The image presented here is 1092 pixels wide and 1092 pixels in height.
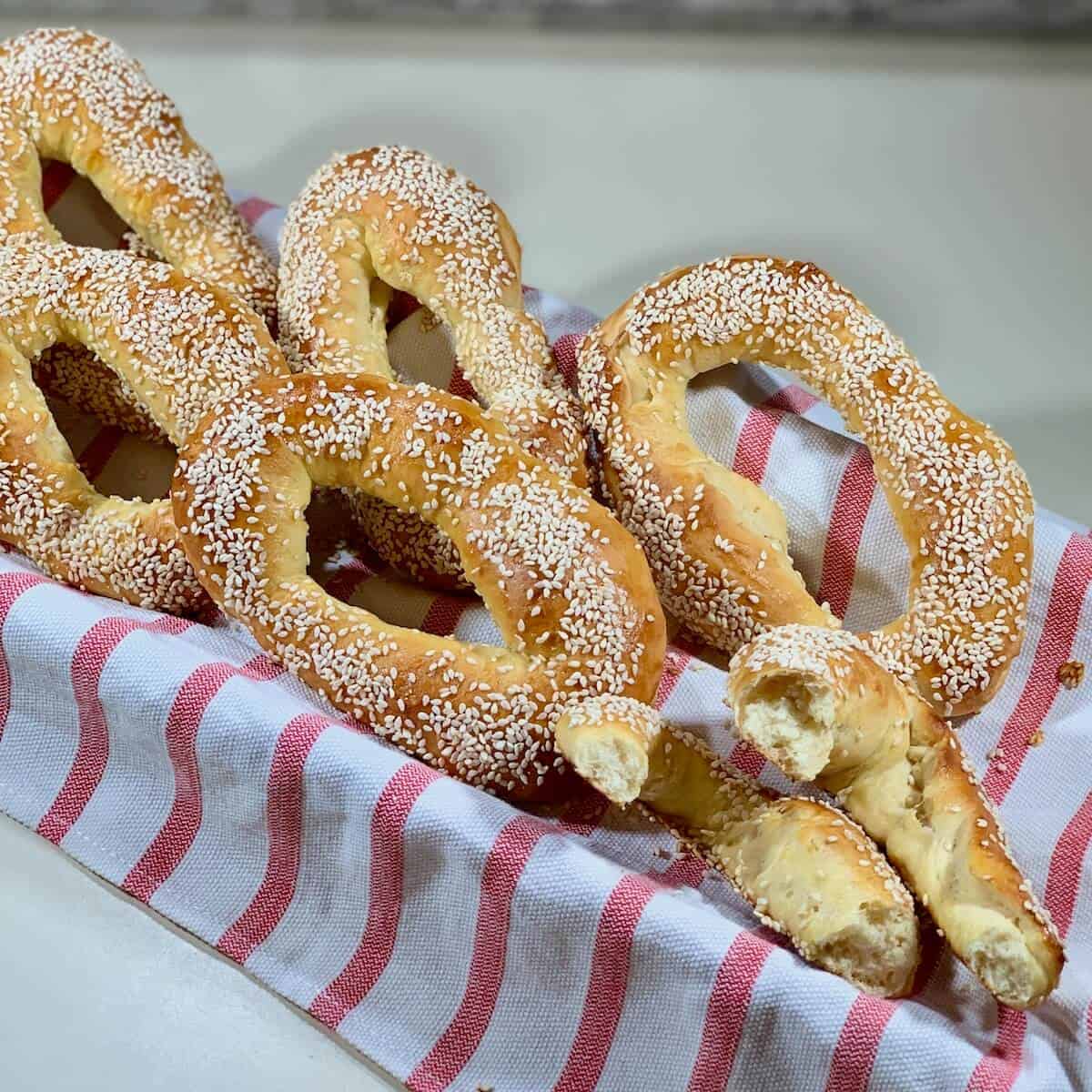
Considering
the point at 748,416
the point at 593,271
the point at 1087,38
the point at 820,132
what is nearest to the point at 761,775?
the point at 748,416

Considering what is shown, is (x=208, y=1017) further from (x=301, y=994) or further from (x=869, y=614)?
(x=869, y=614)

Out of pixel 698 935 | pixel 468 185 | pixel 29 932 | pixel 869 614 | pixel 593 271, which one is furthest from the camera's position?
pixel 593 271

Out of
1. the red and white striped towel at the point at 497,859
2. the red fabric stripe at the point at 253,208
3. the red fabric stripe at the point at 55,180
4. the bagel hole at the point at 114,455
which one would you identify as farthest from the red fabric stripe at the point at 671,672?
the red fabric stripe at the point at 55,180

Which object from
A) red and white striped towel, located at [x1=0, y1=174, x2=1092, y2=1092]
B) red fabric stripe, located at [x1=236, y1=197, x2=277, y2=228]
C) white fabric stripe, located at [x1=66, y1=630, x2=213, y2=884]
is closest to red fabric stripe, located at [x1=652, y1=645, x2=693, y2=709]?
red and white striped towel, located at [x1=0, y1=174, x2=1092, y2=1092]

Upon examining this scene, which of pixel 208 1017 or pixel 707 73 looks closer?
pixel 208 1017

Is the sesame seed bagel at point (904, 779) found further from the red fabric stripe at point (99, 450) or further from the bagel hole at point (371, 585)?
the red fabric stripe at point (99, 450)

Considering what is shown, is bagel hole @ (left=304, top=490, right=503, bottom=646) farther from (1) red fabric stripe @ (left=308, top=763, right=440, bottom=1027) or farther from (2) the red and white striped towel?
(1) red fabric stripe @ (left=308, top=763, right=440, bottom=1027)

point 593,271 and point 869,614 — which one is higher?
point 593,271
